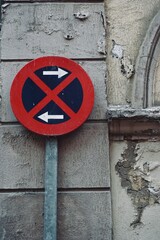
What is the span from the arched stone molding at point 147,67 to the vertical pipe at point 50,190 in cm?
72

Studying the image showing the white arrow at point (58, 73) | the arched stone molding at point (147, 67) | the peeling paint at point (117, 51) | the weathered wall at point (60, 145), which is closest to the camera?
the weathered wall at point (60, 145)

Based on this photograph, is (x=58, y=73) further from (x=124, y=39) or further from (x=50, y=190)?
(x=50, y=190)

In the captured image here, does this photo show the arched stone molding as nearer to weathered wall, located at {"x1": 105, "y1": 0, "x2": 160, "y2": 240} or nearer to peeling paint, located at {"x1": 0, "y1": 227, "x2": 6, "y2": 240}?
weathered wall, located at {"x1": 105, "y1": 0, "x2": 160, "y2": 240}

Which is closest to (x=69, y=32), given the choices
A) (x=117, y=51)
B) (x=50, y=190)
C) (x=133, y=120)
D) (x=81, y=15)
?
(x=81, y=15)

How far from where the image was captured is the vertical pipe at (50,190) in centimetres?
308

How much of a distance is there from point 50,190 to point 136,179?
0.65m

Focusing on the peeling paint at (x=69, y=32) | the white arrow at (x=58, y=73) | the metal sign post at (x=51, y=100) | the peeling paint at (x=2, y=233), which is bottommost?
the peeling paint at (x=2, y=233)

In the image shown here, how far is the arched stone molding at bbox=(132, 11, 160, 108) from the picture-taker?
3434mm

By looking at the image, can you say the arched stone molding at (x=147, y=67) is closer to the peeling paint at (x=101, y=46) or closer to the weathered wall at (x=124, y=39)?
the weathered wall at (x=124, y=39)

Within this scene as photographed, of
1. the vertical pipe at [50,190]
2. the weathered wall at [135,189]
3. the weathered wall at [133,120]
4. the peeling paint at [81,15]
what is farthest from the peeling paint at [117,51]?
the vertical pipe at [50,190]

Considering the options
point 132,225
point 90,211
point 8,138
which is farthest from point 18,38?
point 132,225

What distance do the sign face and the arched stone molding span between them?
0.39 m

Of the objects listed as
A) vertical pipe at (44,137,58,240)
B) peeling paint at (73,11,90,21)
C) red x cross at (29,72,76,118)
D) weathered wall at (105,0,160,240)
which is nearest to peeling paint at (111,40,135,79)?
weathered wall at (105,0,160,240)

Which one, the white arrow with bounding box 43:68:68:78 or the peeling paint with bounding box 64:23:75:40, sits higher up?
the peeling paint with bounding box 64:23:75:40
